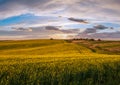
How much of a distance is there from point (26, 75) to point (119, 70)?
10320 millimetres

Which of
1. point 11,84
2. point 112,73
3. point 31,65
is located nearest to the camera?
point 11,84

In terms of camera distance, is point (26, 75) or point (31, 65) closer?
point (26, 75)

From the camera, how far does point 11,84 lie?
62.2 feet

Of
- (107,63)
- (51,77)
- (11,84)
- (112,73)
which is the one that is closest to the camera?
(11,84)

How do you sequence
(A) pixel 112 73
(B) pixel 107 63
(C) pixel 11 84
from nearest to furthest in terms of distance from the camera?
1. (C) pixel 11 84
2. (A) pixel 112 73
3. (B) pixel 107 63

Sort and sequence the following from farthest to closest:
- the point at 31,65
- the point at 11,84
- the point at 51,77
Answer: the point at 31,65
the point at 51,77
the point at 11,84

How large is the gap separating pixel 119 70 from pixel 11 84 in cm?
1175

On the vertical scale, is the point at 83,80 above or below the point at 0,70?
below

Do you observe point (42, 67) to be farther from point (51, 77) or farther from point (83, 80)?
point (83, 80)

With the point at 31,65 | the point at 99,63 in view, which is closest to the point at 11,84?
the point at 31,65

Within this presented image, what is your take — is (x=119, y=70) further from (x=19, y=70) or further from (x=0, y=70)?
(x=0, y=70)

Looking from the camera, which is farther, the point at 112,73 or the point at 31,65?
the point at 112,73

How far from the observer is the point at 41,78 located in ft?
65.3

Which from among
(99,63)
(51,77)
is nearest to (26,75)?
(51,77)
